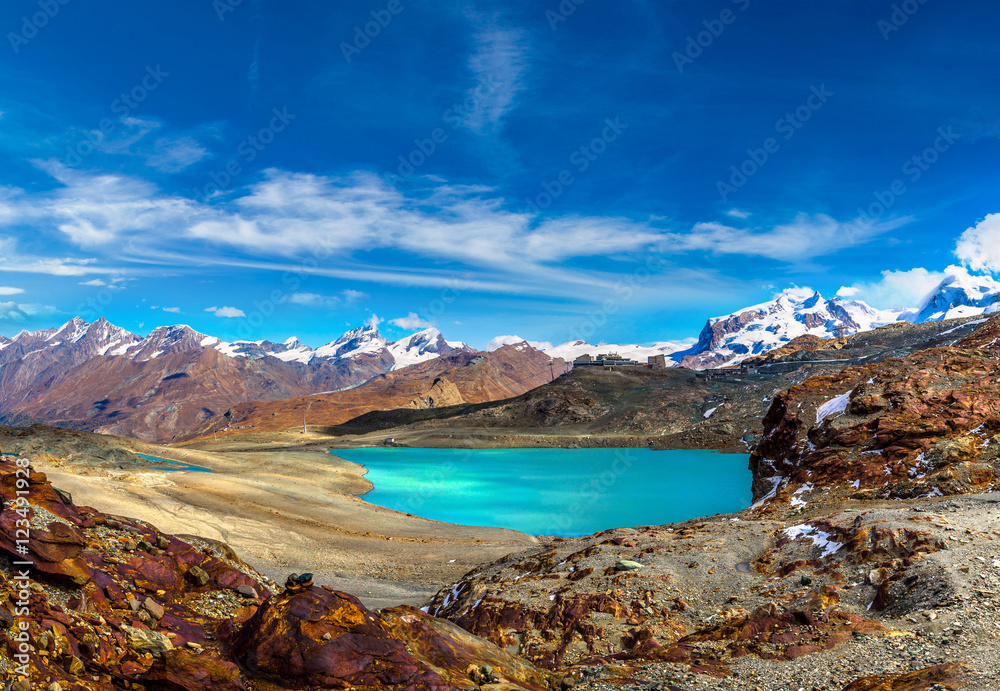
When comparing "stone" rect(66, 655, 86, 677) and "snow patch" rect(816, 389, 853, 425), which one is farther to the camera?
"snow patch" rect(816, 389, 853, 425)

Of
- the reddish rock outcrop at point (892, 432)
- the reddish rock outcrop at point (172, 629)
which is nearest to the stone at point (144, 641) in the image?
the reddish rock outcrop at point (172, 629)

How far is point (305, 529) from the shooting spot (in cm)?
3139

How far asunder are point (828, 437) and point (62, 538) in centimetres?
2796

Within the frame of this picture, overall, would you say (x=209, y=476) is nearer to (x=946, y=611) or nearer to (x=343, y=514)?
(x=343, y=514)

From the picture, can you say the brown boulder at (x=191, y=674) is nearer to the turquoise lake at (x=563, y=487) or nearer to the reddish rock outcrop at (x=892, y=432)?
the reddish rock outcrop at (x=892, y=432)

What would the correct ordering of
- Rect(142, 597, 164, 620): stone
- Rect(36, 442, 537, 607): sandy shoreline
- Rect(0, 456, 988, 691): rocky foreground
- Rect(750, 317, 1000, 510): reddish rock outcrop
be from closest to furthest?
Rect(0, 456, 988, 691): rocky foreground, Rect(142, 597, 164, 620): stone, Rect(750, 317, 1000, 510): reddish rock outcrop, Rect(36, 442, 537, 607): sandy shoreline

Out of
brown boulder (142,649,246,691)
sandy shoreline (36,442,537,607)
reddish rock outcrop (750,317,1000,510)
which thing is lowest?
sandy shoreline (36,442,537,607)

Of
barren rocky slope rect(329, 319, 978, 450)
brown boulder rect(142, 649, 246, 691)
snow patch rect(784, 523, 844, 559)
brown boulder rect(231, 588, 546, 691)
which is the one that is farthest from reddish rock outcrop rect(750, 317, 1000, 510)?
barren rocky slope rect(329, 319, 978, 450)

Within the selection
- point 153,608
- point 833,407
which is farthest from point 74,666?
point 833,407

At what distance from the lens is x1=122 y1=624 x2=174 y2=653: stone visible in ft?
22.2

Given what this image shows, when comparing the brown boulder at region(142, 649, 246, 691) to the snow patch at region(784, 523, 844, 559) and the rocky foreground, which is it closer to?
the rocky foreground

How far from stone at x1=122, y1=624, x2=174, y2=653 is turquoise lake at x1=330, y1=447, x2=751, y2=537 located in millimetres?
36844

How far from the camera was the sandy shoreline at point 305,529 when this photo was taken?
22.9 metres

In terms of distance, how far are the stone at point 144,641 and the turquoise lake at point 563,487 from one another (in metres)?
36.8
